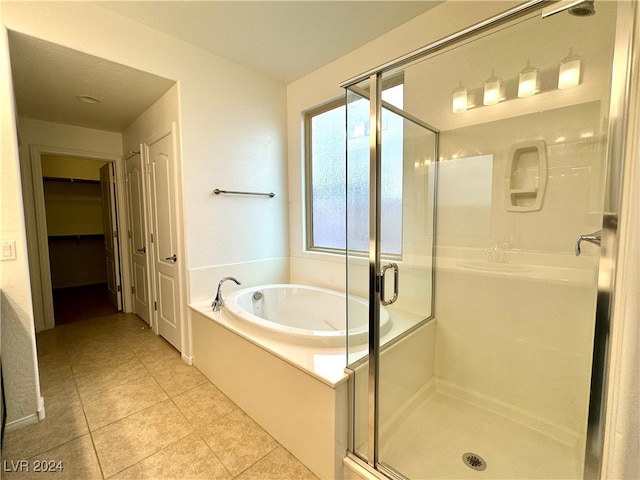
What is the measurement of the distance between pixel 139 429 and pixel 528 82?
10.1 ft

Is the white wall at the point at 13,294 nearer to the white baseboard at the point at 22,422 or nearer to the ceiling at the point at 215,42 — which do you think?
the white baseboard at the point at 22,422

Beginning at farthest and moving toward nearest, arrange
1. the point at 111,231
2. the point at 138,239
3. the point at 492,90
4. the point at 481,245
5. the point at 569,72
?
the point at 111,231 → the point at 138,239 → the point at 481,245 → the point at 492,90 → the point at 569,72

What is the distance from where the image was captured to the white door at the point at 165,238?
2466 millimetres

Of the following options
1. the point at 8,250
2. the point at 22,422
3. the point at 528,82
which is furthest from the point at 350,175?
the point at 22,422

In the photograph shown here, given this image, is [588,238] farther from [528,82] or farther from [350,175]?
[350,175]

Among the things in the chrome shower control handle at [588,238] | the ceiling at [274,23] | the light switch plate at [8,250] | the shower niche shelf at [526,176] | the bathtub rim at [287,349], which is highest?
the ceiling at [274,23]

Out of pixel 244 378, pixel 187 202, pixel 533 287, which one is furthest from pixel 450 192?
pixel 187 202

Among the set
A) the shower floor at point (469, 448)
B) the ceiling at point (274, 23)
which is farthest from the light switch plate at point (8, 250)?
the shower floor at point (469, 448)

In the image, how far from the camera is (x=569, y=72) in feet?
4.90

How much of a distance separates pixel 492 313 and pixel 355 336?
0.99 metres

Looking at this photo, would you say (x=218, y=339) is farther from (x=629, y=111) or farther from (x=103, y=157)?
(x=103, y=157)

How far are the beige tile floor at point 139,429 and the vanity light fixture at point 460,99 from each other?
2332 millimetres

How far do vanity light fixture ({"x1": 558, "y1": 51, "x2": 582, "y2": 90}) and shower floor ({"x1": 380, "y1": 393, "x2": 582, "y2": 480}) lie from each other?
6.26 feet

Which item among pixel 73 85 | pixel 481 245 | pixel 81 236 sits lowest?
pixel 81 236
